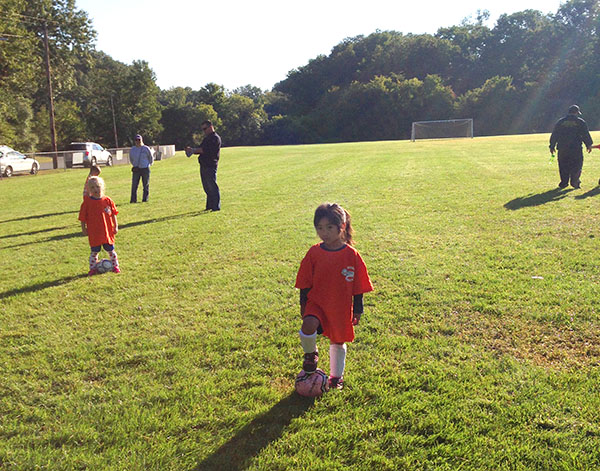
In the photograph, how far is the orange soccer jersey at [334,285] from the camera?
329 cm

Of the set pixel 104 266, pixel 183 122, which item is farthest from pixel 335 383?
pixel 183 122

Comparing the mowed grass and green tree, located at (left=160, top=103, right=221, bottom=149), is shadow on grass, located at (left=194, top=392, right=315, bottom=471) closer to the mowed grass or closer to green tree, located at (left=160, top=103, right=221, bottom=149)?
the mowed grass

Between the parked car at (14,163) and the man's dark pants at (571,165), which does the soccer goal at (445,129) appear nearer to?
the parked car at (14,163)

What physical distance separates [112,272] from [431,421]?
5218 mm

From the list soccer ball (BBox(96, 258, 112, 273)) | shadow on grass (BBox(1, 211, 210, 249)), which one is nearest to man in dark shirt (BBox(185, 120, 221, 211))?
shadow on grass (BBox(1, 211, 210, 249))

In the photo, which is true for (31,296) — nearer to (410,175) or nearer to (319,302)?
(319,302)

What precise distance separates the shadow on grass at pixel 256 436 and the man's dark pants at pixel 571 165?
1112 cm

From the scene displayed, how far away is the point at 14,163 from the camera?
2652cm

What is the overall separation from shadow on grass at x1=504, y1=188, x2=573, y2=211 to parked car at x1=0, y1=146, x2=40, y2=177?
84.6 feet

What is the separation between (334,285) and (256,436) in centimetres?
110

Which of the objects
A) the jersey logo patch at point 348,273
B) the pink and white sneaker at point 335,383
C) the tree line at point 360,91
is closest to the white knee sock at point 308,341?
the pink and white sneaker at point 335,383

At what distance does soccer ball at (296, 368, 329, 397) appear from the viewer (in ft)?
11.0

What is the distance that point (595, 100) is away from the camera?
70.0m

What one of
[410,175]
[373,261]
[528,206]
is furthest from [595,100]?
[373,261]
